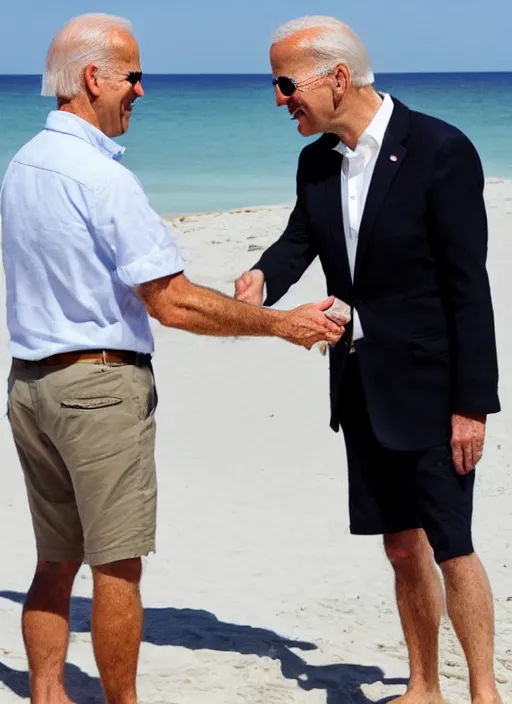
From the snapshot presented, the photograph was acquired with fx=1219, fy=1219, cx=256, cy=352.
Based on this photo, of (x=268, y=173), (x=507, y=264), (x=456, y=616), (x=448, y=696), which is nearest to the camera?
(x=456, y=616)

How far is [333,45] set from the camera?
12.1 feet

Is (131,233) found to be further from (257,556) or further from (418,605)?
(257,556)

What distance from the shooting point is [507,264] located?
34.4ft

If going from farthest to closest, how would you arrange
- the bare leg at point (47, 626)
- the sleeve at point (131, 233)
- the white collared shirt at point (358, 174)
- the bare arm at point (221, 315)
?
the bare leg at point (47, 626), the white collared shirt at point (358, 174), the bare arm at point (221, 315), the sleeve at point (131, 233)

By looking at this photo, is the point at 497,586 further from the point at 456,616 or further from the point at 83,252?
the point at 83,252

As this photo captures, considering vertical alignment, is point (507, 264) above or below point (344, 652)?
above

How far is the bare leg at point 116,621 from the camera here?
357cm

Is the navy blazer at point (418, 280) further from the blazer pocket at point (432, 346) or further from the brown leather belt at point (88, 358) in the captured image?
the brown leather belt at point (88, 358)

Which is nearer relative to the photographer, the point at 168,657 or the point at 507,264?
the point at 168,657

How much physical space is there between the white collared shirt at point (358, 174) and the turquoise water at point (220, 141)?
70.3 ft

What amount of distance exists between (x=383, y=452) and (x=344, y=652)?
3.34 ft

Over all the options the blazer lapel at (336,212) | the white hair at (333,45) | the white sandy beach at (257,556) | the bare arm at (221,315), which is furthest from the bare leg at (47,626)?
the white hair at (333,45)

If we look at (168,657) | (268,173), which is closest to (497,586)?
(168,657)

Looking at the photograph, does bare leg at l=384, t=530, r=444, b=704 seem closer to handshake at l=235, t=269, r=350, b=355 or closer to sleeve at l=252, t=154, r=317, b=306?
handshake at l=235, t=269, r=350, b=355
